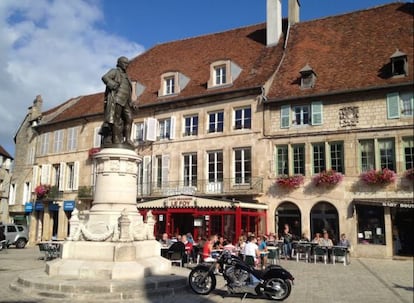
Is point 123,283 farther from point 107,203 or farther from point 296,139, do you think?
point 296,139

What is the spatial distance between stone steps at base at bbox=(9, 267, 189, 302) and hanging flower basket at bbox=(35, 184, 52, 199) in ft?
68.6

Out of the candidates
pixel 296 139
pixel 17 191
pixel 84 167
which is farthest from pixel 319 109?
pixel 17 191

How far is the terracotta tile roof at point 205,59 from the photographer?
21875mm

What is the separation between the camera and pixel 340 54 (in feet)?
31.6

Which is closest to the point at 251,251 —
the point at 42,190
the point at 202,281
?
the point at 202,281

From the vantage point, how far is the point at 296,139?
18.7 metres

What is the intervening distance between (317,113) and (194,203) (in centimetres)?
669

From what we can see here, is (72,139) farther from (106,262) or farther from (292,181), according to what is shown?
(106,262)

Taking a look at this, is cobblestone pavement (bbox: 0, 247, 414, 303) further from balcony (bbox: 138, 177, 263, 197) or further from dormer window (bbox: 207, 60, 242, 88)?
dormer window (bbox: 207, 60, 242, 88)

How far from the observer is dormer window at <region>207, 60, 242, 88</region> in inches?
863

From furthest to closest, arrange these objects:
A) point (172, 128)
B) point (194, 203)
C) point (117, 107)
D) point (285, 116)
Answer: point (172, 128)
point (285, 116)
point (194, 203)
point (117, 107)

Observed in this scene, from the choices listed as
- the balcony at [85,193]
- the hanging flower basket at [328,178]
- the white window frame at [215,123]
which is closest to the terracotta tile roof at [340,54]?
the white window frame at [215,123]

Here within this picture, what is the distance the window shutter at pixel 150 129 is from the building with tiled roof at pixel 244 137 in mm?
57

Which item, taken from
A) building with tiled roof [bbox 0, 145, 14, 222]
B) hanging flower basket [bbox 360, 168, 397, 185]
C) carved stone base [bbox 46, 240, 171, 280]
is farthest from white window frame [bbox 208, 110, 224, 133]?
building with tiled roof [bbox 0, 145, 14, 222]
